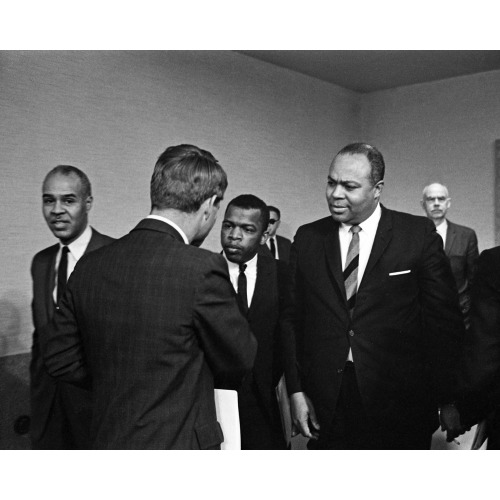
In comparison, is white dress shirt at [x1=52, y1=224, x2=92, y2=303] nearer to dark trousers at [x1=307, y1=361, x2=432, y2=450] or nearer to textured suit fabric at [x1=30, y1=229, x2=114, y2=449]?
textured suit fabric at [x1=30, y1=229, x2=114, y2=449]

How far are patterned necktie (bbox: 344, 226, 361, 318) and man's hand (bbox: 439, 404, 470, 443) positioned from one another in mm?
538

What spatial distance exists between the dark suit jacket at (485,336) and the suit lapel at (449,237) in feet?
1.41

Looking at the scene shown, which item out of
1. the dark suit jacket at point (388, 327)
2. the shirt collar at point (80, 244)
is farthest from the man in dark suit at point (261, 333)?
the shirt collar at point (80, 244)

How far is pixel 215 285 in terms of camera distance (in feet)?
5.48

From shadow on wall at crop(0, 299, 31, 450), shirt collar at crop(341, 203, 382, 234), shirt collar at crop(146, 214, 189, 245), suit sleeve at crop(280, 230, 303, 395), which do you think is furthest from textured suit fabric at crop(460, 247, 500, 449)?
shadow on wall at crop(0, 299, 31, 450)

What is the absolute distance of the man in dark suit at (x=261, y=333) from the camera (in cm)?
256

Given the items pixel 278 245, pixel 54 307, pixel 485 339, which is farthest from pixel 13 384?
pixel 485 339

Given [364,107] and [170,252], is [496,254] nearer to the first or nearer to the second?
[364,107]

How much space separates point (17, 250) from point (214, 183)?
1.11m

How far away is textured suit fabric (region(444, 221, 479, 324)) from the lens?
8.24 ft

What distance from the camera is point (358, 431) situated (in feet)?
8.14

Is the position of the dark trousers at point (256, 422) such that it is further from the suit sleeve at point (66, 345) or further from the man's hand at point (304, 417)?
the suit sleeve at point (66, 345)

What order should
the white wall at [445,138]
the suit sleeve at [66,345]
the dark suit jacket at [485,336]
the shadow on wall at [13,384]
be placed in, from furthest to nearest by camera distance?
1. the white wall at [445,138]
2. the shadow on wall at [13,384]
3. the dark suit jacket at [485,336]
4. the suit sleeve at [66,345]
